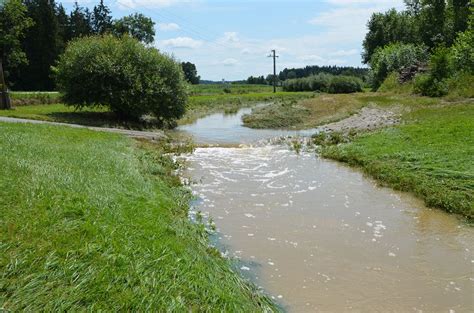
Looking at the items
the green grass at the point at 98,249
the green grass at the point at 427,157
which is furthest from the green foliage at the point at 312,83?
the green grass at the point at 98,249

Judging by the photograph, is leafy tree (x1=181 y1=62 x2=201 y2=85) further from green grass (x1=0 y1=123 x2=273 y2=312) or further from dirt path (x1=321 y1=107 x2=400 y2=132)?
green grass (x1=0 y1=123 x2=273 y2=312)

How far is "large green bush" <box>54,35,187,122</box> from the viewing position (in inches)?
912

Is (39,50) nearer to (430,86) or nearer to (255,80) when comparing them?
(430,86)

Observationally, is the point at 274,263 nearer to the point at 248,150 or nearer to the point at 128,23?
the point at 248,150

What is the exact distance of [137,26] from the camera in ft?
239

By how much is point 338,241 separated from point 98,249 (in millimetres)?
4349

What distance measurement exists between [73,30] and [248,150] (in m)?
56.1

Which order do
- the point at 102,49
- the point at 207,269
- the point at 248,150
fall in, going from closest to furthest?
the point at 207,269 → the point at 248,150 → the point at 102,49

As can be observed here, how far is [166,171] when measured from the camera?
11961mm

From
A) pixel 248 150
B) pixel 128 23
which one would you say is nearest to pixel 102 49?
pixel 248 150

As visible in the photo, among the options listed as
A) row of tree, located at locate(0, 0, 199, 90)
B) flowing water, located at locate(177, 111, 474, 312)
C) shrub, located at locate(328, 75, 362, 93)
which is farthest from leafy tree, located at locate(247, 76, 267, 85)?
flowing water, located at locate(177, 111, 474, 312)

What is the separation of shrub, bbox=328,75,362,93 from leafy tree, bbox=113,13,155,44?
32.2 meters

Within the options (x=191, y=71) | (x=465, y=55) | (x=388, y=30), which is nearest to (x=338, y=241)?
(x=465, y=55)

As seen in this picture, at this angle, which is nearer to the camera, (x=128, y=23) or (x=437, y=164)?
(x=437, y=164)
